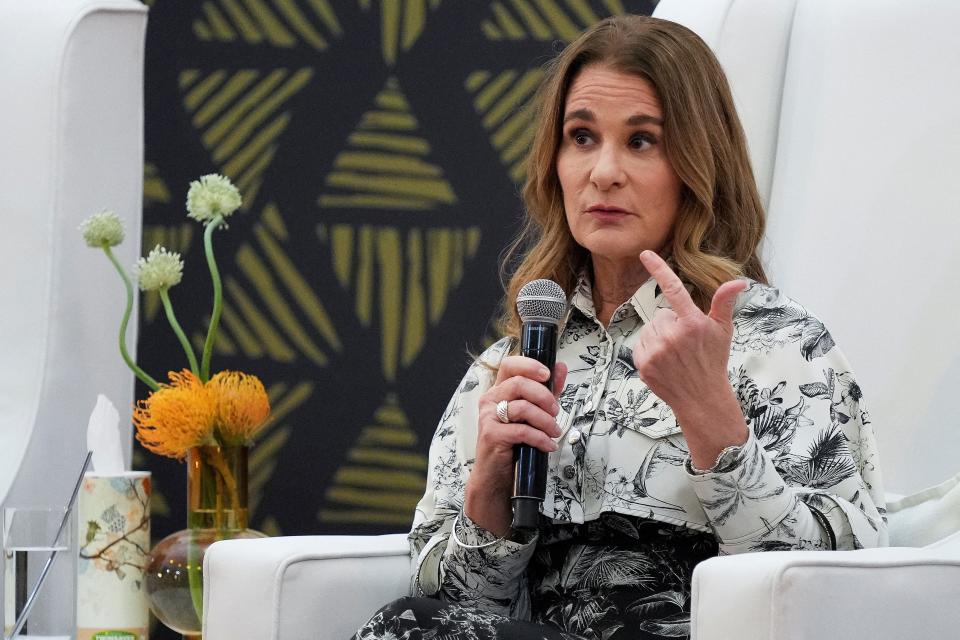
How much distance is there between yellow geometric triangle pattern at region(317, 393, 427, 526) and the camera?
9.34 ft

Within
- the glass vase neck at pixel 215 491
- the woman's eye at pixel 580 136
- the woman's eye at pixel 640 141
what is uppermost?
the woman's eye at pixel 580 136

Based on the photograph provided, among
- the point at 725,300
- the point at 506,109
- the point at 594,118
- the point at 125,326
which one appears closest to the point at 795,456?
the point at 725,300

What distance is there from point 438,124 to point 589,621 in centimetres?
150

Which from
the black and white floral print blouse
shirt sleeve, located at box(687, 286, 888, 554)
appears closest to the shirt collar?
the black and white floral print blouse

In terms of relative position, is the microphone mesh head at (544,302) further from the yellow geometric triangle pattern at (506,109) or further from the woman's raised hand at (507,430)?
the yellow geometric triangle pattern at (506,109)

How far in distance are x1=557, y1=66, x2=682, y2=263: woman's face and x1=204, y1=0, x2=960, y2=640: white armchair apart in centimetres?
41

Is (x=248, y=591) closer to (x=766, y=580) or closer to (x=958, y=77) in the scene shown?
(x=766, y=580)

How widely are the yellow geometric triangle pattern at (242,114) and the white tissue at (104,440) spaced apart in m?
0.77

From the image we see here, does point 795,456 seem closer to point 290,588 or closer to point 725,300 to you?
point 725,300

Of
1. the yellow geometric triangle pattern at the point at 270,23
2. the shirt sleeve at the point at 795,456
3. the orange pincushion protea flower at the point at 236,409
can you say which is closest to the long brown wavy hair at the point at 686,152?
the shirt sleeve at the point at 795,456

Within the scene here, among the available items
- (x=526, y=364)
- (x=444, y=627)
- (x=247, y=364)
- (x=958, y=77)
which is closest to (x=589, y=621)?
(x=444, y=627)

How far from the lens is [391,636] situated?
1.43 meters

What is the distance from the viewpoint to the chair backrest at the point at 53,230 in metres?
2.41

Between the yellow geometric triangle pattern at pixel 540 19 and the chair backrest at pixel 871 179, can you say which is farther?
the yellow geometric triangle pattern at pixel 540 19
